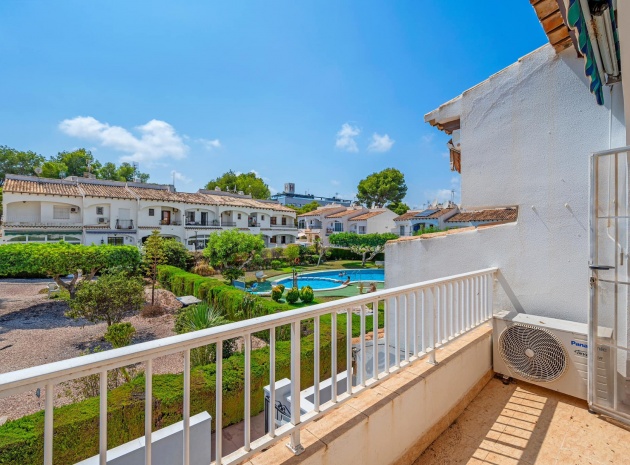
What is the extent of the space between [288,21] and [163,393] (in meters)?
9.15

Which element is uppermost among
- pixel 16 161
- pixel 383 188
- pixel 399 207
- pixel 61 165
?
pixel 16 161

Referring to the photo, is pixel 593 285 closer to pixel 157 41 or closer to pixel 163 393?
pixel 163 393

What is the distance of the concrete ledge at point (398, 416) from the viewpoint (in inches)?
67.6

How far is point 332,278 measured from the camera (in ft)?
74.8

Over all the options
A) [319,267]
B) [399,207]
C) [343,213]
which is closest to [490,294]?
[319,267]

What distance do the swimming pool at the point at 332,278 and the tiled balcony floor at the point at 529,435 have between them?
16705 millimetres

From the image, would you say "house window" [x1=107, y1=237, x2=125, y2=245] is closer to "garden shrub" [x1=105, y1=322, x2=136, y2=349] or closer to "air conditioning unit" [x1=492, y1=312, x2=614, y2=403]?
"garden shrub" [x1=105, y1=322, x2=136, y2=349]

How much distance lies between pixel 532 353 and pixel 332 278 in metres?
→ 19.8

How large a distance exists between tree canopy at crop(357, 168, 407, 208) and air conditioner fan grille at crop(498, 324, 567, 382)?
145ft

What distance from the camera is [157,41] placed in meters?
10.2

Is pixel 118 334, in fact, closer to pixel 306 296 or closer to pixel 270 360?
pixel 270 360

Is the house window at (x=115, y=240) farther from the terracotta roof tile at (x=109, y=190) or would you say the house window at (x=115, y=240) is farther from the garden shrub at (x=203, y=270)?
the garden shrub at (x=203, y=270)

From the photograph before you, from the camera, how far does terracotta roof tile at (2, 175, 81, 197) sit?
74.4 feet

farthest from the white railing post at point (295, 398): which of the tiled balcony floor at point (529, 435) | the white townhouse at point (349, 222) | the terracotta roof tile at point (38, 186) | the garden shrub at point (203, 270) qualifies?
the white townhouse at point (349, 222)
